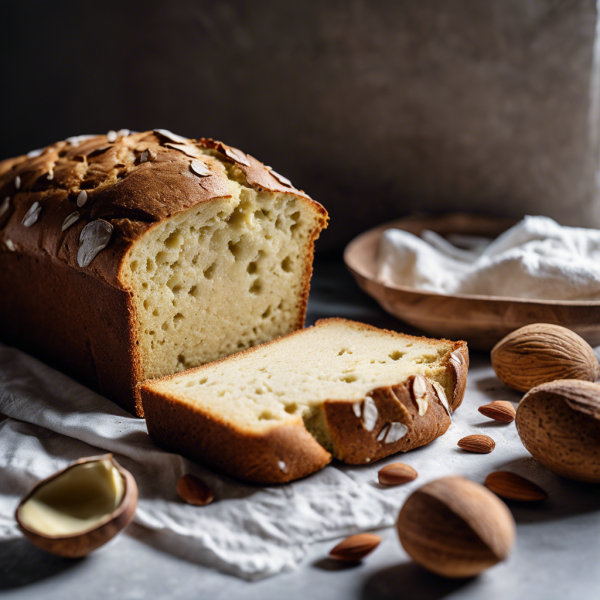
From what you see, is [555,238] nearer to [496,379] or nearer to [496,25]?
[496,379]

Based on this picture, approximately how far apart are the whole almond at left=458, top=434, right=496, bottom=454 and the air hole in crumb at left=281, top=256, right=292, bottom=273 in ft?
2.75

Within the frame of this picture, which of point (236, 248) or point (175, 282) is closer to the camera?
point (175, 282)

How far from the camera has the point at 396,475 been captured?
1521 millimetres

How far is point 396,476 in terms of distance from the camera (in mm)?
1521

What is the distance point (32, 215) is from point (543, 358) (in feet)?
5.54

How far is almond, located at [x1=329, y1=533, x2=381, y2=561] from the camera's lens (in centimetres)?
127

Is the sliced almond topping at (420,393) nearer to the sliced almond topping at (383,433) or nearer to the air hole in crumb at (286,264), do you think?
the sliced almond topping at (383,433)

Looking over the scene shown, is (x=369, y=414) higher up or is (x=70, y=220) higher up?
(x=70, y=220)

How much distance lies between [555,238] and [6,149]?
3221mm

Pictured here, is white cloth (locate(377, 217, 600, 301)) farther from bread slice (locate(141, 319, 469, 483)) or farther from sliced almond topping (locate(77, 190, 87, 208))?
sliced almond topping (locate(77, 190, 87, 208))

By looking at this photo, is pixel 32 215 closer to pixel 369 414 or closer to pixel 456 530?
pixel 369 414

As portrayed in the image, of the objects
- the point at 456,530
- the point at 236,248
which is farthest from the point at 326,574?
the point at 236,248

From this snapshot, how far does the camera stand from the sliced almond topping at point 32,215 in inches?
82.6

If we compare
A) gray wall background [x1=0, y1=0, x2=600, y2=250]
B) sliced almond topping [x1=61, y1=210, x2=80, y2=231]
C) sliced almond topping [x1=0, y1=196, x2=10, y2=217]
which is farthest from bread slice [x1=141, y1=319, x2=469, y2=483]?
gray wall background [x1=0, y1=0, x2=600, y2=250]
